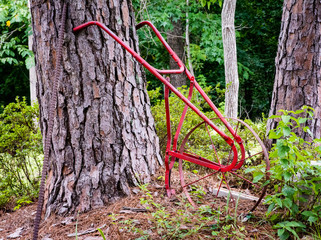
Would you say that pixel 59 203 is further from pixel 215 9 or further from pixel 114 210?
pixel 215 9

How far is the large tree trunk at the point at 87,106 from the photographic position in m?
2.33

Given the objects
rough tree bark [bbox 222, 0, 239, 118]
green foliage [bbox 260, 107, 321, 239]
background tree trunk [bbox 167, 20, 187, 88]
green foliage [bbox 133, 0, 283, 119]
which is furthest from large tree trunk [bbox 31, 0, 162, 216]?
green foliage [bbox 133, 0, 283, 119]

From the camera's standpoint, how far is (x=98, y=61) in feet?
7.77

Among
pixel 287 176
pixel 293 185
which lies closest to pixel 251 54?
pixel 293 185

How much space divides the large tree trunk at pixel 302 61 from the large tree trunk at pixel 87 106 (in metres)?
1.75

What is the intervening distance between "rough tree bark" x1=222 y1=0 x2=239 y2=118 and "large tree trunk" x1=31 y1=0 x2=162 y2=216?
214 inches

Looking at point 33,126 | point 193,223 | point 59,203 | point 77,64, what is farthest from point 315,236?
point 33,126

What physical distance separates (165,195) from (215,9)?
11476 millimetres

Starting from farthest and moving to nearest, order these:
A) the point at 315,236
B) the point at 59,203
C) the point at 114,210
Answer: the point at 59,203 → the point at 114,210 → the point at 315,236

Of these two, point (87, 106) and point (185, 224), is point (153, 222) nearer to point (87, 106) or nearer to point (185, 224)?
point (185, 224)

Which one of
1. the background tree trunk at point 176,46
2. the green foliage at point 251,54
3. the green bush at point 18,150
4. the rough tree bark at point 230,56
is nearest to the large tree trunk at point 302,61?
the green bush at point 18,150

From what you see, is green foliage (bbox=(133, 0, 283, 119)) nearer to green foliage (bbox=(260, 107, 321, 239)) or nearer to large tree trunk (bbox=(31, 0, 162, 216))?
large tree trunk (bbox=(31, 0, 162, 216))

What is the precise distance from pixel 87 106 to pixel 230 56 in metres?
6.25

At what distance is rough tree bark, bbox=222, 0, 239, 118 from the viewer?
764 cm
